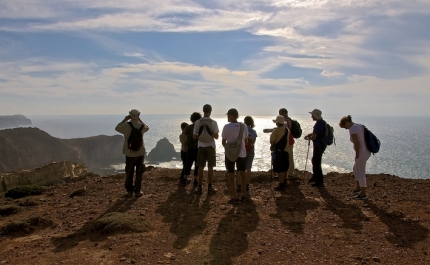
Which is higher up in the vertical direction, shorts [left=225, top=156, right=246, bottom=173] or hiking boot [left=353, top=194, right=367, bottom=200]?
shorts [left=225, top=156, right=246, bottom=173]

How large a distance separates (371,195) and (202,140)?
4479mm

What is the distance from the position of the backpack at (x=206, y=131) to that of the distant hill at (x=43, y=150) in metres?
65.6

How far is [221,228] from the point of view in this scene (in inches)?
211

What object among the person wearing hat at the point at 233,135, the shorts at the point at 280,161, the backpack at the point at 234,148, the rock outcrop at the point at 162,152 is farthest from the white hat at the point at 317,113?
the rock outcrop at the point at 162,152

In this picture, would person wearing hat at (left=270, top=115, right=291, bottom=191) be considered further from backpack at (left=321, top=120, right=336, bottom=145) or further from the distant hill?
the distant hill

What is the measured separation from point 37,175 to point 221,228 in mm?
14214

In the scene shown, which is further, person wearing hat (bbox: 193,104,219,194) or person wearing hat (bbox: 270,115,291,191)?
person wearing hat (bbox: 270,115,291,191)

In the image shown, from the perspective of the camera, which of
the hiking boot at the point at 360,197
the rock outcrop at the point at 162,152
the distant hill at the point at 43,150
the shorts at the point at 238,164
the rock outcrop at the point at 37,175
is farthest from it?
the rock outcrop at the point at 162,152

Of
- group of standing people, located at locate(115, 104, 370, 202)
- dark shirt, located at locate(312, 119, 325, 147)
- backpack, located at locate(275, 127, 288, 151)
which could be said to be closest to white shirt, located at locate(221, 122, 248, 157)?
group of standing people, located at locate(115, 104, 370, 202)

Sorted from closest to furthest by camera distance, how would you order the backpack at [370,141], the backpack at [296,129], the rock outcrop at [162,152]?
1. the backpack at [370,141]
2. the backpack at [296,129]
3. the rock outcrop at [162,152]

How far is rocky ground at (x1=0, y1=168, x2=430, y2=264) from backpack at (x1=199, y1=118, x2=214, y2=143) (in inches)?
57.8

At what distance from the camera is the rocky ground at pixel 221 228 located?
424 centimetres

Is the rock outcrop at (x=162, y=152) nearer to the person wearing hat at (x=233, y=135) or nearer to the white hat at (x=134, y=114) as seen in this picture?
the white hat at (x=134, y=114)

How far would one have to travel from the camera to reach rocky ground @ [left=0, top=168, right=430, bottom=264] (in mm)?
4238
